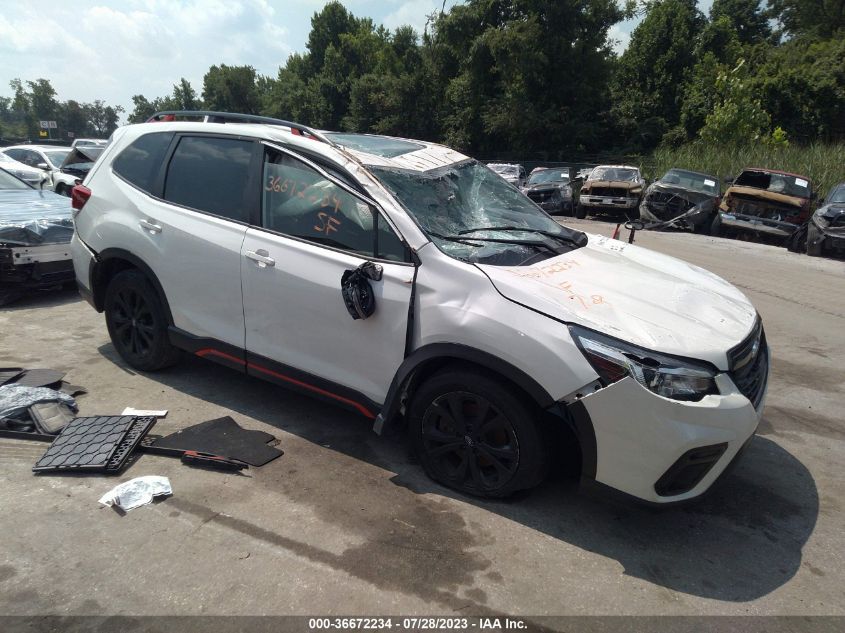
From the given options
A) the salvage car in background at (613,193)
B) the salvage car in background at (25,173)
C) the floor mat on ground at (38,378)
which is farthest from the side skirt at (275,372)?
the salvage car in background at (613,193)

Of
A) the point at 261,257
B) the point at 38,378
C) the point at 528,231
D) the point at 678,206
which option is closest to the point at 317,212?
the point at 261,257

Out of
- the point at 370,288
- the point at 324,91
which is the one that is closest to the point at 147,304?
the point at 370,288

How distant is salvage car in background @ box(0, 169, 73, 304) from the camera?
6.27 m

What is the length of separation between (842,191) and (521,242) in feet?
42.6

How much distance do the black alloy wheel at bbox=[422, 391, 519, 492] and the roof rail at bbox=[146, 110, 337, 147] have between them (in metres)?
1.77

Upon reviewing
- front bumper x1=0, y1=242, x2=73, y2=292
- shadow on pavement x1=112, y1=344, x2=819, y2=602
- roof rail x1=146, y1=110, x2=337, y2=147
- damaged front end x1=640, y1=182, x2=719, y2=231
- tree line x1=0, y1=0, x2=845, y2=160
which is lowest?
shadow on pavement x1=112, y1=344, x2=819, y2=602

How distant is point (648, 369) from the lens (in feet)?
8.64

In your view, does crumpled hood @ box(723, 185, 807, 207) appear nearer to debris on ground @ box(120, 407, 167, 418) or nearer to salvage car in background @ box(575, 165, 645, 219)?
salvage car in background @ box(575, 165, 645, 219)

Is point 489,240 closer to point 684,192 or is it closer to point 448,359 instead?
point 448,359

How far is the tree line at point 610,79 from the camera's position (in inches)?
1251

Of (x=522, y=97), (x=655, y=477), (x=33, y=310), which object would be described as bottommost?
(x=33, y=310)

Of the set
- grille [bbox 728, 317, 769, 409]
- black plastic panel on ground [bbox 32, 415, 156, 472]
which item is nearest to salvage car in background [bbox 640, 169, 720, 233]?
grille [bbox 728, 317, 769, 409]

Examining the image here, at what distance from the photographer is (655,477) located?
2.70 m

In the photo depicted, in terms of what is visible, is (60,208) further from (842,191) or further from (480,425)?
(842,191)
